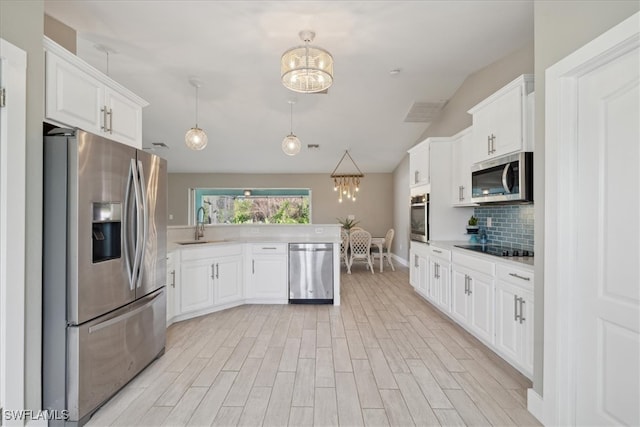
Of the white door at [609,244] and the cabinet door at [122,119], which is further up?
the cabinet door at [122,119]

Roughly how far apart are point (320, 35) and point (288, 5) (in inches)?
21.1

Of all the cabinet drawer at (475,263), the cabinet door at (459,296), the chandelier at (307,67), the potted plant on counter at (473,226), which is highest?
the chandelier at (307,67)

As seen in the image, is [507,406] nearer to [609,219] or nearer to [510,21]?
[609,219]

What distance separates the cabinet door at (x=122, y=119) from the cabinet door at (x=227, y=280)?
69.1 inches

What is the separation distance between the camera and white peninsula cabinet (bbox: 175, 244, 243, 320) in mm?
3400

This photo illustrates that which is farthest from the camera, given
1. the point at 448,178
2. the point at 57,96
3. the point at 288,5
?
the point at 448,178

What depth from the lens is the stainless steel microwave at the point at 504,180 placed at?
99.8 inches

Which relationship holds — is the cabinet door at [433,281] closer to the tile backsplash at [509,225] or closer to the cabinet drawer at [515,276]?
the tile backsplash at [509,225]

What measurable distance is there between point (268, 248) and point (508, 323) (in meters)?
2.78

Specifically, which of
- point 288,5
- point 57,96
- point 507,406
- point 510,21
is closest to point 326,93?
point 288,5

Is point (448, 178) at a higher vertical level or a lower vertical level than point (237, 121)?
lower

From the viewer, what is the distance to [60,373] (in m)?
1.67

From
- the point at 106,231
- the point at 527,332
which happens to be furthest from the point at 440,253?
the point at 106,231

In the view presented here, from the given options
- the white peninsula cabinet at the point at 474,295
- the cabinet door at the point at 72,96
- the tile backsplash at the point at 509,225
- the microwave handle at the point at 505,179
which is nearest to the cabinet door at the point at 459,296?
the white peninsula cabinet at the point at 474,295
